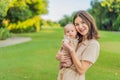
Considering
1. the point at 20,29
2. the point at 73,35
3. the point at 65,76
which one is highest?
the point at 73,35

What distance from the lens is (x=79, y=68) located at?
4227 millimetres

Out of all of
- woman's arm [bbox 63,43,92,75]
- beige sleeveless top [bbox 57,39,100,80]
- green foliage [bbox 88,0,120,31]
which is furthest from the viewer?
green foliage [bbox 88,0,120,31]

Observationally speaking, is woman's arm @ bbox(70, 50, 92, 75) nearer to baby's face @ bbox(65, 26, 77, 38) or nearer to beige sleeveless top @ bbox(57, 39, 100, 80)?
beige sleeveless top @ bbox(57, 39, 100, 80)

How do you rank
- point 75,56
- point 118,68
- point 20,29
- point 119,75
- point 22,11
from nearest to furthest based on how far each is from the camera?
1. point 75,56
2. point 119,75
3. point 118,68
4. point 22,11
5. point 20,29

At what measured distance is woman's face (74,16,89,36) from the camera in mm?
4230

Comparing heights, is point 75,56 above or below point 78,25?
below

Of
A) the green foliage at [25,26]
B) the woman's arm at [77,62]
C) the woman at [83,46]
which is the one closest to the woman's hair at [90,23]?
the woman at [83,46]

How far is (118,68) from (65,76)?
11166 mm

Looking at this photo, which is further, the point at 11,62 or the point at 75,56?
the point at 11,62

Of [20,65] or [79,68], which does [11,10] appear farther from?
[79,68]

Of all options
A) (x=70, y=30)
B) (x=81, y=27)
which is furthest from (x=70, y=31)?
(x=81, y=27)

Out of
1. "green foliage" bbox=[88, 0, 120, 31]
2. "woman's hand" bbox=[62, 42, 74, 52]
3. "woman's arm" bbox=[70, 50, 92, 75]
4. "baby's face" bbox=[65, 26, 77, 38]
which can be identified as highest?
"baby's face" bbox=[65, 26, 77, 38]

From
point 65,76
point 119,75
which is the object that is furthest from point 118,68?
point 65,76

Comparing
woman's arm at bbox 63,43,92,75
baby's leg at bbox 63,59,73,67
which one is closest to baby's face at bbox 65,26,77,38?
woman's arm at bbox 63,43,92,75
